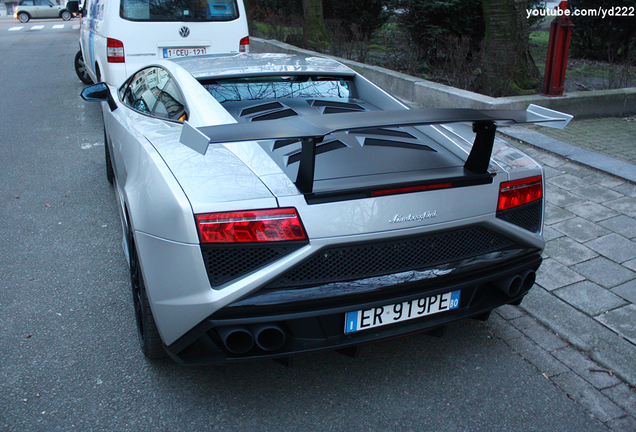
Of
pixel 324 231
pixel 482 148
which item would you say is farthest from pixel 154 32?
pixel 324 231

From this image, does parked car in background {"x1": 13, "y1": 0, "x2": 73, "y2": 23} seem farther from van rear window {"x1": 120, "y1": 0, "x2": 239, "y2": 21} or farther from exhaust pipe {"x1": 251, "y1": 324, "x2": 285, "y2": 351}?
exhaust pipe {"x1": 251, "y1": 324, "x2": 285, "y2": 351}

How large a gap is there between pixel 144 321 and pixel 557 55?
654 centimetres

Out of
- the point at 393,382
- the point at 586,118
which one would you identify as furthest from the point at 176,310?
the point at 586,118

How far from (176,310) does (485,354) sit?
1.63m

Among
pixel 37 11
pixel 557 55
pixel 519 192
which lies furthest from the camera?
pixel 37 11

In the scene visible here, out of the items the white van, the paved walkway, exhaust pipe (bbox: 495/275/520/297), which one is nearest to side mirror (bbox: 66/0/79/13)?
the white van

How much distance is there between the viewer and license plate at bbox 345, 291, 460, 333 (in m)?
2.28

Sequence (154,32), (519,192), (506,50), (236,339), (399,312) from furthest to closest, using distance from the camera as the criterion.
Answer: (506,50)
(154,32)
(519,192)
(399,312)
(236,339)

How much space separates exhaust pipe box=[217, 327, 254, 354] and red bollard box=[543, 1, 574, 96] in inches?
252

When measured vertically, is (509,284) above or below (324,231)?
below

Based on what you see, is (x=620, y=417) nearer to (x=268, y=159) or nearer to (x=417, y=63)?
(x=268, y=159)

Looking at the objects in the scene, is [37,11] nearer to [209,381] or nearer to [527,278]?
[209,381]

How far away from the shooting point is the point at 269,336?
7.15 feet

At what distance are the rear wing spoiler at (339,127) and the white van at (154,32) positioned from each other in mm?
5504
